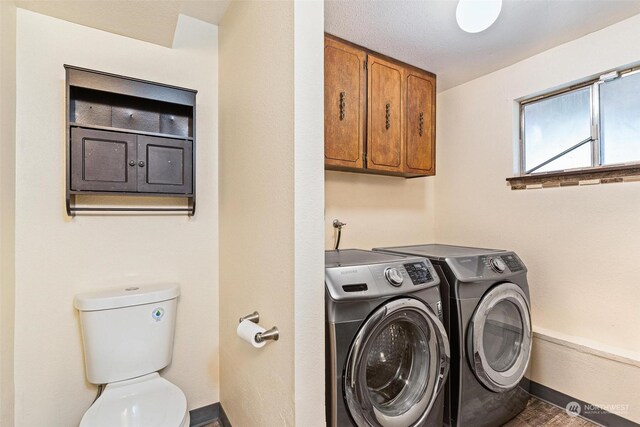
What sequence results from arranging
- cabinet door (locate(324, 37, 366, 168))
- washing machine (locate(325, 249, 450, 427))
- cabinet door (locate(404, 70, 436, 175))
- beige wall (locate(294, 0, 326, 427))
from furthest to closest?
1. cabinet door (locate(404, 70, 436, 175))
2. cabinet door (locate(324, 37, 366, 168))
3. washing machine (locate(325, 249, 450, 427))
4. beige wall (locate(294, 0, 326, 427))

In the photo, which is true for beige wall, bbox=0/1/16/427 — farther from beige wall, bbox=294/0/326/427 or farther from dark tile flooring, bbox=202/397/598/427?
beige wall, bbox=294/0/326/427

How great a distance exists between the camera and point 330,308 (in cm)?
122

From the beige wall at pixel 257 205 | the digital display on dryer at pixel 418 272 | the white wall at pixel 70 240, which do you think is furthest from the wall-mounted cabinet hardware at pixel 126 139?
the digital display on dryer at pixel 418 272

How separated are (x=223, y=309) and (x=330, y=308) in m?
0.83

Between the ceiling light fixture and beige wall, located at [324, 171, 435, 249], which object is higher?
the ceiling light fixture

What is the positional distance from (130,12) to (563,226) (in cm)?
273

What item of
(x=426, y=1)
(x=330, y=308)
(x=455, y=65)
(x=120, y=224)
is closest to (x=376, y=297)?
(x=330, y=308)

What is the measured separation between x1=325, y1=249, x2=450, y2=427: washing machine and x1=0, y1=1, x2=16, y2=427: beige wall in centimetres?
134

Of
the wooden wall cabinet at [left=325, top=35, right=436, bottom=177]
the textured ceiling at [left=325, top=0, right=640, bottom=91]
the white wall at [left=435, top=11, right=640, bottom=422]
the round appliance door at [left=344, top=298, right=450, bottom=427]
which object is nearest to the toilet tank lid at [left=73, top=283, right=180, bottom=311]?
the round appliance door at [left=344, top=298, right=450, bottom=427]

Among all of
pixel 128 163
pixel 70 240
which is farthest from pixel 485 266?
pixel 70 240

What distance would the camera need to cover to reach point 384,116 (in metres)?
2.09

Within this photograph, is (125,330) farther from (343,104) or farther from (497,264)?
(497,264)

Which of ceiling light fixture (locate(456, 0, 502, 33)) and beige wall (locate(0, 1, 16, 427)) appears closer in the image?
beige wall (locate(0, 1, 16, 427))

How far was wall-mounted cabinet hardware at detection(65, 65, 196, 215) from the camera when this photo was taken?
1.42 metres
